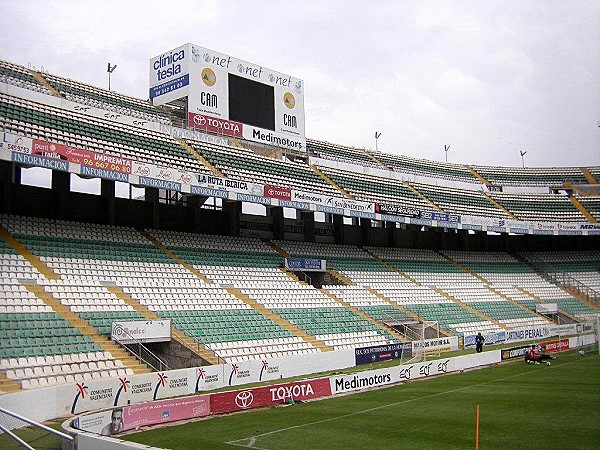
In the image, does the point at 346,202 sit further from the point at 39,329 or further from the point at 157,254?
the point at 39,329

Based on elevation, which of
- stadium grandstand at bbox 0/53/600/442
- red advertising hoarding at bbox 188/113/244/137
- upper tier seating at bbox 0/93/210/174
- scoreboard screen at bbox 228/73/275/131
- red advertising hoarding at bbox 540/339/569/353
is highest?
scoreboard screen at bbox 228/73/275/131

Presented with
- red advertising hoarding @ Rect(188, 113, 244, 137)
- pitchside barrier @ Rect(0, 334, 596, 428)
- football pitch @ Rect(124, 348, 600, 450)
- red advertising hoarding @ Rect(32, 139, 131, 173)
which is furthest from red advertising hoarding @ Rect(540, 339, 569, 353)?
red advertising hoarding @ Rect(32, 139, 131, 173)

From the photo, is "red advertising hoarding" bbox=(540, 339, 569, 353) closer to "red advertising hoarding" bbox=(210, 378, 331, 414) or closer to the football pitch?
the football pitch

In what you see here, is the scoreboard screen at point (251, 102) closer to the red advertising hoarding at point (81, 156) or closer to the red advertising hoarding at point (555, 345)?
the red advertising hoarding at point (81, 156)

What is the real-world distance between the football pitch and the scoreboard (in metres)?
20.9

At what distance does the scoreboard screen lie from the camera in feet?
127

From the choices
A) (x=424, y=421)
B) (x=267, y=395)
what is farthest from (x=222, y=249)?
(x=424, y=421)

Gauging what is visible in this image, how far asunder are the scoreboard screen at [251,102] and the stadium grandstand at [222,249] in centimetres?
178

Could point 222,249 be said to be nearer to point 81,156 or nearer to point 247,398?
point 81,156

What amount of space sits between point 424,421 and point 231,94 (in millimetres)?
26461

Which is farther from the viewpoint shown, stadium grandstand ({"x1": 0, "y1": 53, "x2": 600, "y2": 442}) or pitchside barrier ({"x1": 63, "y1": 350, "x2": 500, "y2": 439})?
stadium grandstand ({"x1": 0, "y1": 53, "x2": 600, "y2": 442})

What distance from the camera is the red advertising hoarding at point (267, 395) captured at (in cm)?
1922

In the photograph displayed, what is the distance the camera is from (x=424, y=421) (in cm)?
1752

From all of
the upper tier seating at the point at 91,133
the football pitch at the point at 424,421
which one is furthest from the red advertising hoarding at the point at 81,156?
the football pitch at the point at 424,421
